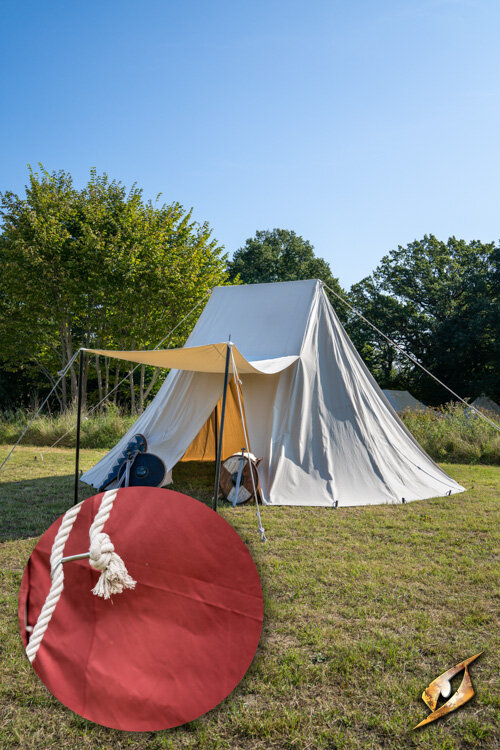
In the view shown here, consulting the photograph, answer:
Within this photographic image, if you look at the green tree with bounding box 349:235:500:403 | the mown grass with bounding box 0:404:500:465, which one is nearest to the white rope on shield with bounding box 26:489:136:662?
the mown grass with bounding box 0:404:500:465

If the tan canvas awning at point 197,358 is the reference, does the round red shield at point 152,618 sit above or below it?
below

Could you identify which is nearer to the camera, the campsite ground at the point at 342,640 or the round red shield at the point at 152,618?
the round red shield at the point at 152,618

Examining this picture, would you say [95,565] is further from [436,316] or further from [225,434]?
[436,316]

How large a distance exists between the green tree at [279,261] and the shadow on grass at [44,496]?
18.3 m

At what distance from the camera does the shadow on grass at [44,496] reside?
4133 millimetres

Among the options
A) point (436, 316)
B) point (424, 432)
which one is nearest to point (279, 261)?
point (436, 316)

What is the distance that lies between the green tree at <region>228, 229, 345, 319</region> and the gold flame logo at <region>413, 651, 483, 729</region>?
21961 mm

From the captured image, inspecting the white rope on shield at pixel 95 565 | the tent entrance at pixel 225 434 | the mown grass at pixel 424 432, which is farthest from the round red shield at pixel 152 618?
the mown grass at pixel 424 432

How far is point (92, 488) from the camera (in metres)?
5.48

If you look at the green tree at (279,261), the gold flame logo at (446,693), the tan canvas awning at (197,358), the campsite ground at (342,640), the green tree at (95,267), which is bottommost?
the campsite ground at (342,640)

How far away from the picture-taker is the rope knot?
1542 mm

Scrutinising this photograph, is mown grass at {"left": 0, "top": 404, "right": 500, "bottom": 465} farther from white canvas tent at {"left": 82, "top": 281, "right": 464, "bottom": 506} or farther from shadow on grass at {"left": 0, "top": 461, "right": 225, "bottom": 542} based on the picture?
white canvas tent at {"left": 82, "top": 281, "right": 464, "bottom": 506}

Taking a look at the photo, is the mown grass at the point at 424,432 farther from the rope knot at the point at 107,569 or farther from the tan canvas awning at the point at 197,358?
the rope knot at the point at 107,569

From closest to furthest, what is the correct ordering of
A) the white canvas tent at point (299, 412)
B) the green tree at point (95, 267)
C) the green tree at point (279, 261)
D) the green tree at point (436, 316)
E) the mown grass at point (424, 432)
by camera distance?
the white canvas tent at point (299, 412) → the mown grass at point (424, 432) → the green tree at point (95, 267) → the green tree at point (436, 316) → the green tree at point (279, 261)
